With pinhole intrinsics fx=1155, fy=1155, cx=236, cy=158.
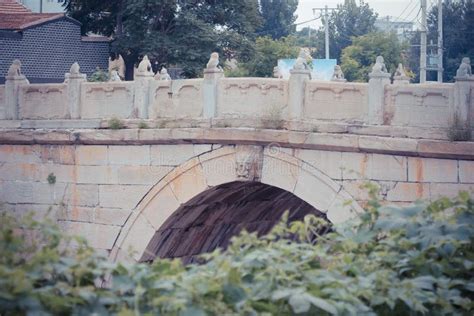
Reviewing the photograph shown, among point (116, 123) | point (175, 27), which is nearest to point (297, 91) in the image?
point (116, 123)

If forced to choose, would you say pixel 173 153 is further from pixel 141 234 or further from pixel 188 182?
pixel 141 234

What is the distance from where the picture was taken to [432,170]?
12.7 metres

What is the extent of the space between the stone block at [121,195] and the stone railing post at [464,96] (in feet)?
15.4

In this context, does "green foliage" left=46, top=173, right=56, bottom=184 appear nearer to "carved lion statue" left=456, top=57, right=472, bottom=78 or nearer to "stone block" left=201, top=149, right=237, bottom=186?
"stone block" left=201, top=149, right=237, bottom=186

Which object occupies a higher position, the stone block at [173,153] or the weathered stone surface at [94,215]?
the stone block at [173,153]

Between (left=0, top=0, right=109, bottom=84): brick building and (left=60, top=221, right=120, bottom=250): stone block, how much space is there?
5.74 meters

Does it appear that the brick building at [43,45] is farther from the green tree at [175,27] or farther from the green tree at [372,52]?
the green tree at [372,52]

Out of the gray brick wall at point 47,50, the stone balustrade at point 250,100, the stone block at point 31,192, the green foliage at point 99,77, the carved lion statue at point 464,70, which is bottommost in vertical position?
the stone block at point 31,192

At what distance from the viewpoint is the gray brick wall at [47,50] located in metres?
20.7

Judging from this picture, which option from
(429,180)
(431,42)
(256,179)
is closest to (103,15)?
(256,179)

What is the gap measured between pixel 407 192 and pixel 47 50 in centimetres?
1029

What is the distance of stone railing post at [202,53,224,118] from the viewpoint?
14.5 metres

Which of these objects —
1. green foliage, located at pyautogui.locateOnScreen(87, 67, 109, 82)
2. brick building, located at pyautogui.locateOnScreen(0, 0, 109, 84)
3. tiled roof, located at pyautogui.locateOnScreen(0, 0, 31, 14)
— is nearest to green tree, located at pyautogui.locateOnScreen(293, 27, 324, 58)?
tiled roof, located at pyautogui.locateOnScreen(0, 0, 31, 14)

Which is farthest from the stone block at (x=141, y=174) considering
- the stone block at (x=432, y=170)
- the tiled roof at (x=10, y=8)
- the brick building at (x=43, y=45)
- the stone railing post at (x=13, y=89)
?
the tiled roof at (x=10, y=8)
